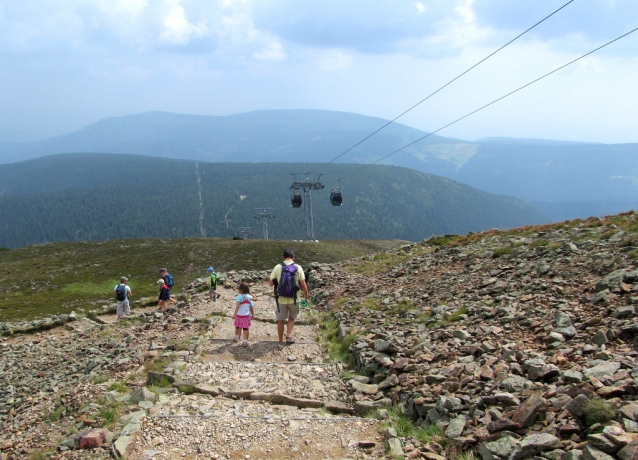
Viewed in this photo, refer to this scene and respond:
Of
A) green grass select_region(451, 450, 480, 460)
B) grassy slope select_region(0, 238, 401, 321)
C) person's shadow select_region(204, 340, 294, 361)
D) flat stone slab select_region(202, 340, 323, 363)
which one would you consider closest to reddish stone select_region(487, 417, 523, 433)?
green grass select_region(451, 450, 480, 460)

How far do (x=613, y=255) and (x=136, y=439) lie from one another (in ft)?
44.5

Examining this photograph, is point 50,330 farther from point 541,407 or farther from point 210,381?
point 541,407

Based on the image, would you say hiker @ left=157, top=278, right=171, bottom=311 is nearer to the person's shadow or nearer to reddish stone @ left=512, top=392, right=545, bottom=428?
the person's shadow

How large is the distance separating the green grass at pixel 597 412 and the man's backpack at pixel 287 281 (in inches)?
327

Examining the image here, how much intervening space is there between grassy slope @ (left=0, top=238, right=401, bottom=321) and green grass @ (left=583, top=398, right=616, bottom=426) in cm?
4963

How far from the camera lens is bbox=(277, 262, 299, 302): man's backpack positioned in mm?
13523

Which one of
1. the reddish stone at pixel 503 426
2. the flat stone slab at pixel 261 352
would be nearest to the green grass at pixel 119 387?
the flat stone slab at pixel 261 352

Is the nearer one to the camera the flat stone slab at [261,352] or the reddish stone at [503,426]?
the reddish stone at [503,426]

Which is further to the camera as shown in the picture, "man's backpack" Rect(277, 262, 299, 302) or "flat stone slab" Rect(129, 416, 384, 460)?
"man's backpack" Rect(277, 262, 299, 302)

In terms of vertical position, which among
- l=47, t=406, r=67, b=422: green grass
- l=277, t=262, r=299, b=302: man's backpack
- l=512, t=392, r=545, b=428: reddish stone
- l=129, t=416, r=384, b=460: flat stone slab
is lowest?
l=47, t=406, r=67, b=422: green grass

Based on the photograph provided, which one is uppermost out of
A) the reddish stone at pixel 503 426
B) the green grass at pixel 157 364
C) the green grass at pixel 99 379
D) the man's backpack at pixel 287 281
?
the man's backpack at pixel 287 281

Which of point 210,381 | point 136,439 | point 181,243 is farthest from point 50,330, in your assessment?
point 181,243

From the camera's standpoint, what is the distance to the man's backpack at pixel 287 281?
1352 cm

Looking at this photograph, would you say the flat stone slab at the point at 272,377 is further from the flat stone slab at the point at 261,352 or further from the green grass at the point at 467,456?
the green grass at the point at 467,456
